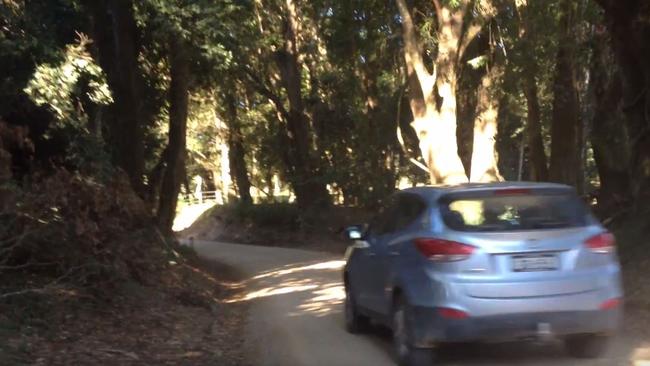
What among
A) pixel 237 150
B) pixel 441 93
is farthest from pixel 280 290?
pixel 237 150

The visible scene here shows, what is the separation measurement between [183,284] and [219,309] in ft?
4.66

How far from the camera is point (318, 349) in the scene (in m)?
9.69

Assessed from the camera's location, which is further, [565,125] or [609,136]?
[565,125]

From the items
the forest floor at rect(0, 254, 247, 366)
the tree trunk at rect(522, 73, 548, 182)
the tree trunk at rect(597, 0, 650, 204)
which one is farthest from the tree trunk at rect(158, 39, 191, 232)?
the tree trunk at rect(597, 0, 650, 204)

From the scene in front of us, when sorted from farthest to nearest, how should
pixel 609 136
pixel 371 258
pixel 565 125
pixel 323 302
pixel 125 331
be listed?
pixel 565 125
pixel 609 136
pixel 323 302
pixel 125 331
pixel 371 258

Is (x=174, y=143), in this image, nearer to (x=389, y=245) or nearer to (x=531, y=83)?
(x=531, y=83)

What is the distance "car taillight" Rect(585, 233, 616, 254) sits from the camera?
7.82 meters

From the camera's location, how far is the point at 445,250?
7.70m

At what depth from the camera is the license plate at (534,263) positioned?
7605 mm

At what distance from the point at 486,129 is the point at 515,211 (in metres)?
12.4

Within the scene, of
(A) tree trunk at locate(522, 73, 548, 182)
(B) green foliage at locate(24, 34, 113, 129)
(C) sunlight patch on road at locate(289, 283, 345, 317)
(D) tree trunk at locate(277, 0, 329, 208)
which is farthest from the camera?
(D) tree trunk at locate(277, 0, 329, 208)

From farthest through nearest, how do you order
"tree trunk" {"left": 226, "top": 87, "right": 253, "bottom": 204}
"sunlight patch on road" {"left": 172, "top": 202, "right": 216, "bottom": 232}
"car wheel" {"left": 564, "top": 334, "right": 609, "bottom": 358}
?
"sunlight patch on road" {"left": 172, "top": 202, "right": 216, "bottom": 232} < "tree trunk" {"left": 226, "top": 87, "right": 253, "bottom": 204} < "car wheel" {"left": 564, "top": 334, "right": 609, "bottom": 358}

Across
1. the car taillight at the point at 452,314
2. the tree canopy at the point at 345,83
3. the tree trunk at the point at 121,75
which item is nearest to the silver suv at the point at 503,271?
the car taillight at the point at 452,314

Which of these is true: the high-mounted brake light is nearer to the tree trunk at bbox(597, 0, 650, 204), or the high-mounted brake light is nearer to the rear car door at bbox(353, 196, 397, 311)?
the rear car door at bbox(353, 196, 397, 311)
